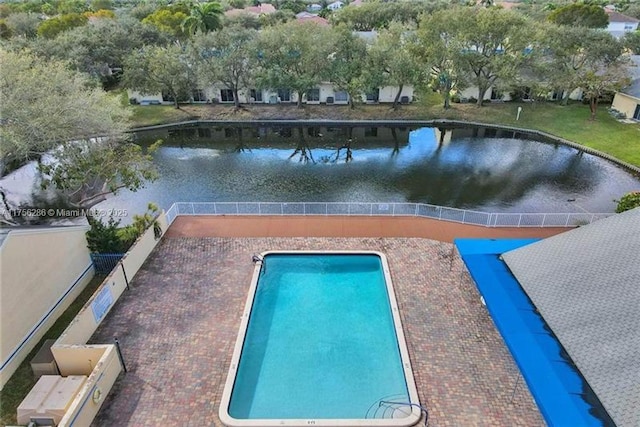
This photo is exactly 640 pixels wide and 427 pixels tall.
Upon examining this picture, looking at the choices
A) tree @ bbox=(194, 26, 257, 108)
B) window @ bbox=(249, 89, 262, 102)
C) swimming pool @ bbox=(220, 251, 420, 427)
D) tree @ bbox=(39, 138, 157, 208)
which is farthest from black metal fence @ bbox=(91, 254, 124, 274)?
window @ bbox=(249, 89, 262, 102)

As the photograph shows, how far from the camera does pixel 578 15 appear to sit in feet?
208

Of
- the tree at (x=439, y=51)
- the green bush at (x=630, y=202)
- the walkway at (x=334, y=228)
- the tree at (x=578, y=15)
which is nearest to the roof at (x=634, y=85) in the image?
the tree at (x=439, y=51)

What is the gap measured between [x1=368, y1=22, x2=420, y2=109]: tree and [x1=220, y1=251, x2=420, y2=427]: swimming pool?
2734 cm

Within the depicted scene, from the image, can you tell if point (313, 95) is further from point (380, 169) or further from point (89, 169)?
point (89, 169)

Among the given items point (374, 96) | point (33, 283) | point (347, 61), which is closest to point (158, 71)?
point (347, 61)

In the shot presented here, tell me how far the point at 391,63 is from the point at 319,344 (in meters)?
33.0

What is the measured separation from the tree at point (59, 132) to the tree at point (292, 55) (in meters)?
21.0

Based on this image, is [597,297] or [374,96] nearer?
[597,297]

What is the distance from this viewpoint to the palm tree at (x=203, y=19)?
5222cm

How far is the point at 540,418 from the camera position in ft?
39.1

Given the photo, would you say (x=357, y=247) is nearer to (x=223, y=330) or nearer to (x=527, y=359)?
(x=223, y=330)

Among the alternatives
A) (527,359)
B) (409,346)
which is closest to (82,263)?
(409,346)

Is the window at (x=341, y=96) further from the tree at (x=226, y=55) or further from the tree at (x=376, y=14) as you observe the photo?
the tree at (x=376, y=14)

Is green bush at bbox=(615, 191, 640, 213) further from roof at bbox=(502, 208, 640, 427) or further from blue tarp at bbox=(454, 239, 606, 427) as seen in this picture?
blue tarp at bbox=(454, 239, 606, 427)
